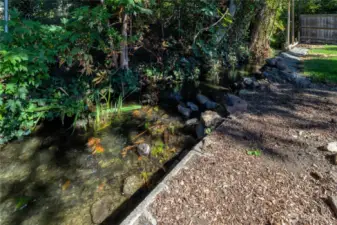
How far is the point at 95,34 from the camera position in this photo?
3.47 metres

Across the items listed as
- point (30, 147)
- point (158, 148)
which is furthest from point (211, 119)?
point (30, 147)

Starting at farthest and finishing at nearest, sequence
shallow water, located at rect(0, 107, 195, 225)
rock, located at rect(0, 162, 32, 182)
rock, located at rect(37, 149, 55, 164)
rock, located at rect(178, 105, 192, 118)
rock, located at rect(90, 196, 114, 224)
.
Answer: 1. rock, located at rect(178, 105, 192, 118)
2. rock, located at rect(37, 149, 55, 164)
3. rock, located at rect(0, 162, 32, 182)
4. shallow water, located at rect(0, 107, 195, 225)
5. rock, located at rect(90, 196, 114, 224)

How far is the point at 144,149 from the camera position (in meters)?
2.97

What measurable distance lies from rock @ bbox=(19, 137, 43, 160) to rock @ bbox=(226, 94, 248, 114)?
285 cm

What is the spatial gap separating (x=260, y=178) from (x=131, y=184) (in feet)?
4.34

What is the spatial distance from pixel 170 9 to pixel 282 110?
3.79 meters

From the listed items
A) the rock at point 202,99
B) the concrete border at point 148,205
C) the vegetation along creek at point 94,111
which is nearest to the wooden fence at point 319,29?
the vegetation along creek at point 94,111

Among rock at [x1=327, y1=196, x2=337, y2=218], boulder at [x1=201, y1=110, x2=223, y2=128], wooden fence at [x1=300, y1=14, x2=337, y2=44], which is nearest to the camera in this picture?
rock at [x1=327, y1=196, x2=337, y2=218]

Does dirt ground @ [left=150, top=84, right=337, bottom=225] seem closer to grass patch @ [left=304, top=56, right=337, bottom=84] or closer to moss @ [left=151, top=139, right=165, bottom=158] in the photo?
moss @ [left=151, top=139, right=165, bottom=158]

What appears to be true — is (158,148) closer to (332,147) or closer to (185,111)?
(185,111)

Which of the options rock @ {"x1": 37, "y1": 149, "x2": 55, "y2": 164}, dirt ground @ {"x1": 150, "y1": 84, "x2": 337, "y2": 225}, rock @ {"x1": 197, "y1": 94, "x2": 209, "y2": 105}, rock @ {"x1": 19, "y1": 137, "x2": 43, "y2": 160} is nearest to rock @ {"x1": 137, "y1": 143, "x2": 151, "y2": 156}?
dirt ground @ {"x1": 150, "y1": 84, "x2": 337, "y2": 225}

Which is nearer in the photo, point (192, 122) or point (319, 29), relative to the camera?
point (192, 122)

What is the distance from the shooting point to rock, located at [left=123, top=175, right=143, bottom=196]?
92.5 inches

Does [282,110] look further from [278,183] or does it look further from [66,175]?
[66,175]
